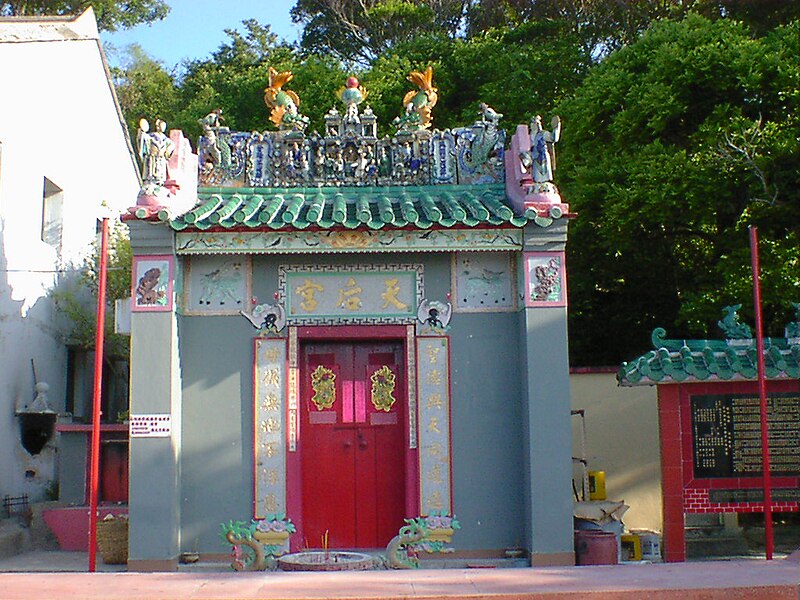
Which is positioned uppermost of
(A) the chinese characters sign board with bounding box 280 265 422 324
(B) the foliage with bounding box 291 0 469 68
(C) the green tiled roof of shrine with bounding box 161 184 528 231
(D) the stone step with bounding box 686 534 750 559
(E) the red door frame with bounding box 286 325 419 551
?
(B) the foliage with bounding box 291 0 469 68

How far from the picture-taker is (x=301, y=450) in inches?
439

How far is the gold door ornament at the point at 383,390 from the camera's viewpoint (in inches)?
443

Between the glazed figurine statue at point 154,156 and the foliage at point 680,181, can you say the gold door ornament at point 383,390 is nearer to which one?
→ the glazed figurine statue at point 154,156

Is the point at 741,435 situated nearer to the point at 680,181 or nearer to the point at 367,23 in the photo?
the point at 680,181

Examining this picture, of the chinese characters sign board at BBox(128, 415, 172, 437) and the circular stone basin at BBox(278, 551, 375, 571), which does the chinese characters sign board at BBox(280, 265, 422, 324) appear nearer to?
the chinese characters sign board at BBox(128, 415, 172, 437)

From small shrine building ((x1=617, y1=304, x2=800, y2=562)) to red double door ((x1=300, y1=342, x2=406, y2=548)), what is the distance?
283cm

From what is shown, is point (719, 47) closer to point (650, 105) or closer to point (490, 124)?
point (650, 105)

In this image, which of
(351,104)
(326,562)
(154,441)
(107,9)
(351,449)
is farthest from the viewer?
(107,9)

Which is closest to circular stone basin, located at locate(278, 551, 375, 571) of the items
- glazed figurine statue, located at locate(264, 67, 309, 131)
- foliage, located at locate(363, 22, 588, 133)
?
glazed figurine statue, located at locate(264, 67, 309, 131)

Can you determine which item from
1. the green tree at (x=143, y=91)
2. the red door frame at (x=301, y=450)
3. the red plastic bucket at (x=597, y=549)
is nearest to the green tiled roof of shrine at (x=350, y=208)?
the red door frame at (x=301, y=450)

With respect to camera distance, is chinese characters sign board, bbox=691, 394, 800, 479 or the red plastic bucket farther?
chinese characters sign board, bbox=691, 394, 800, 479

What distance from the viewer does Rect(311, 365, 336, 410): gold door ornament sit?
1124 cm

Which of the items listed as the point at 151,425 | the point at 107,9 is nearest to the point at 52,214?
the point at 151,425

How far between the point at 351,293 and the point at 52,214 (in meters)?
7.51
